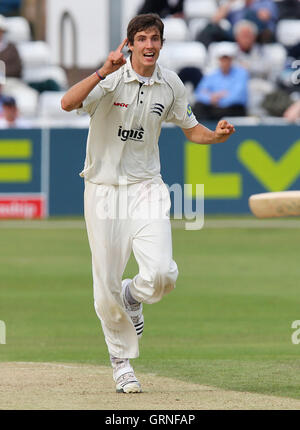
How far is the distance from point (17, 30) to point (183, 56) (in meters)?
3.63

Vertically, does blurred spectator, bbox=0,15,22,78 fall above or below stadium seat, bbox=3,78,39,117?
above

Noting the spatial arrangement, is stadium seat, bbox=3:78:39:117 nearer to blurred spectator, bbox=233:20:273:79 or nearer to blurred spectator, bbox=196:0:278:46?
blurred spectator, bbox=196:0:278:46

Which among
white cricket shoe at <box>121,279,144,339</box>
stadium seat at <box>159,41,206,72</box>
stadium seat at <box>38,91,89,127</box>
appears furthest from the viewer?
stadium seat at <box>159,41,206,72</box>

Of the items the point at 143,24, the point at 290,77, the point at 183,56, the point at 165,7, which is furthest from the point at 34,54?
the point at 143,24

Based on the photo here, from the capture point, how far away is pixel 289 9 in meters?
21.5

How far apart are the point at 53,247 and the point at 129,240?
24.3ft

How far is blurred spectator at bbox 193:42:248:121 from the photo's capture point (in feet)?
56.5

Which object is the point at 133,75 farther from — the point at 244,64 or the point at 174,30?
the point at 174,30

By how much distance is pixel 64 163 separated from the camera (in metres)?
16.3

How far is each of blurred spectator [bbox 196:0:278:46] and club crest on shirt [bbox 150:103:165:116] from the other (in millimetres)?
13681

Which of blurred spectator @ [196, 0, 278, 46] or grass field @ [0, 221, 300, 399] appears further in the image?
blurred spectator @ [196, 0, 278, 46]

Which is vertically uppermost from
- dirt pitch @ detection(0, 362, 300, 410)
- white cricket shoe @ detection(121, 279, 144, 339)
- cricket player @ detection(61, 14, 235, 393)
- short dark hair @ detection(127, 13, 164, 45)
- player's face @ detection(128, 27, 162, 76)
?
short dark hair @ detection(127, 13, 164, 45)

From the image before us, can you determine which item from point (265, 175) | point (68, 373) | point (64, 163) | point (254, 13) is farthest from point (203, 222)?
point (68, 373)

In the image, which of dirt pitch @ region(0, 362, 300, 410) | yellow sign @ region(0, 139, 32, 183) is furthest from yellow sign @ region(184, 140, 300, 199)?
dirt pitch @ region(0, 362, 300, 410)
